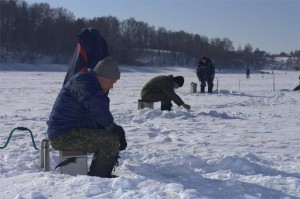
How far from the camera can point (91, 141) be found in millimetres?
5367

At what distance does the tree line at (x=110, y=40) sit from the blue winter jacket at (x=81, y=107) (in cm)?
7652

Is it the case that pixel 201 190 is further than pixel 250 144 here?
No

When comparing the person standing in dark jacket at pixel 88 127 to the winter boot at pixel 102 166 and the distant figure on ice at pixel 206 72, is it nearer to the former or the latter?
the winter boot at pixel 102 166

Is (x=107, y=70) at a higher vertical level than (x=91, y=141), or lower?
higher

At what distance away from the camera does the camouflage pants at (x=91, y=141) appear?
533 centimetres

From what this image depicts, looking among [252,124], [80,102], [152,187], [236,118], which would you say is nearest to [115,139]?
[80,102]

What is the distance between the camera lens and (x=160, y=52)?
129 metres

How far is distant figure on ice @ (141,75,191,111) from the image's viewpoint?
12.0 m

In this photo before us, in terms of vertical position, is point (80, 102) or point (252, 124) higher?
point (80, 102)

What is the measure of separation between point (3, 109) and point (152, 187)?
35.9 ft

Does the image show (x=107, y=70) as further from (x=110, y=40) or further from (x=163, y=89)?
(x=110, y=40)

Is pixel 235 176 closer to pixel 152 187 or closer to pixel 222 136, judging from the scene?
pixel 152 187

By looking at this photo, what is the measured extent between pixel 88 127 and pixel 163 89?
676 cm

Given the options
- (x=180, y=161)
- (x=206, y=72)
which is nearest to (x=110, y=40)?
(x=206, y=72)
